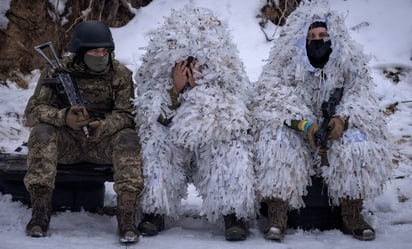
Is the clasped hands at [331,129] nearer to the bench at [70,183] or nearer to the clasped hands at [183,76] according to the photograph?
the clasped hands at [183,76]

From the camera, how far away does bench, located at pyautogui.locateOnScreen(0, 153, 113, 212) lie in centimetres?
300

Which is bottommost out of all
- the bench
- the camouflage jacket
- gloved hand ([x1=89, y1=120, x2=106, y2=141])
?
the bench

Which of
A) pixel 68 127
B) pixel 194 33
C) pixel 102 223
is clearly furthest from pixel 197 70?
pixel 102 223

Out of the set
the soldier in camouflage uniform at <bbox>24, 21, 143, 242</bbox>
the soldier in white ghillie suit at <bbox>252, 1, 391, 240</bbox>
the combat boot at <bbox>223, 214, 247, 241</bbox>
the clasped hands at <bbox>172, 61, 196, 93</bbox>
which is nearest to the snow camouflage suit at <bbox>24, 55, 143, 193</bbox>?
the soldier in camouflage uniform at <bbox>24, 21, 143, 242</bbox>

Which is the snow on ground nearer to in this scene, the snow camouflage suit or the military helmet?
the snow camouflage suit

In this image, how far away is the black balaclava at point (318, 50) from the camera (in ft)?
10.2

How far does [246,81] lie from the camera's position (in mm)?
3102

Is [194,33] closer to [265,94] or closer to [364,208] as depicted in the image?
[265,94]

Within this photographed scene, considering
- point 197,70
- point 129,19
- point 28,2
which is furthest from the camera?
point 129,19

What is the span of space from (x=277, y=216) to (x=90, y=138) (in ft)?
3.64

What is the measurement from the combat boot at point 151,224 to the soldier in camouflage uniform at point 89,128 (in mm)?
130

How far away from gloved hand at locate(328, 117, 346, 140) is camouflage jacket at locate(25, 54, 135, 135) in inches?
43.3

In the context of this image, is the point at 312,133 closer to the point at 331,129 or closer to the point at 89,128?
the point at 331,129

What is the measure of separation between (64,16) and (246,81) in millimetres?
3290
